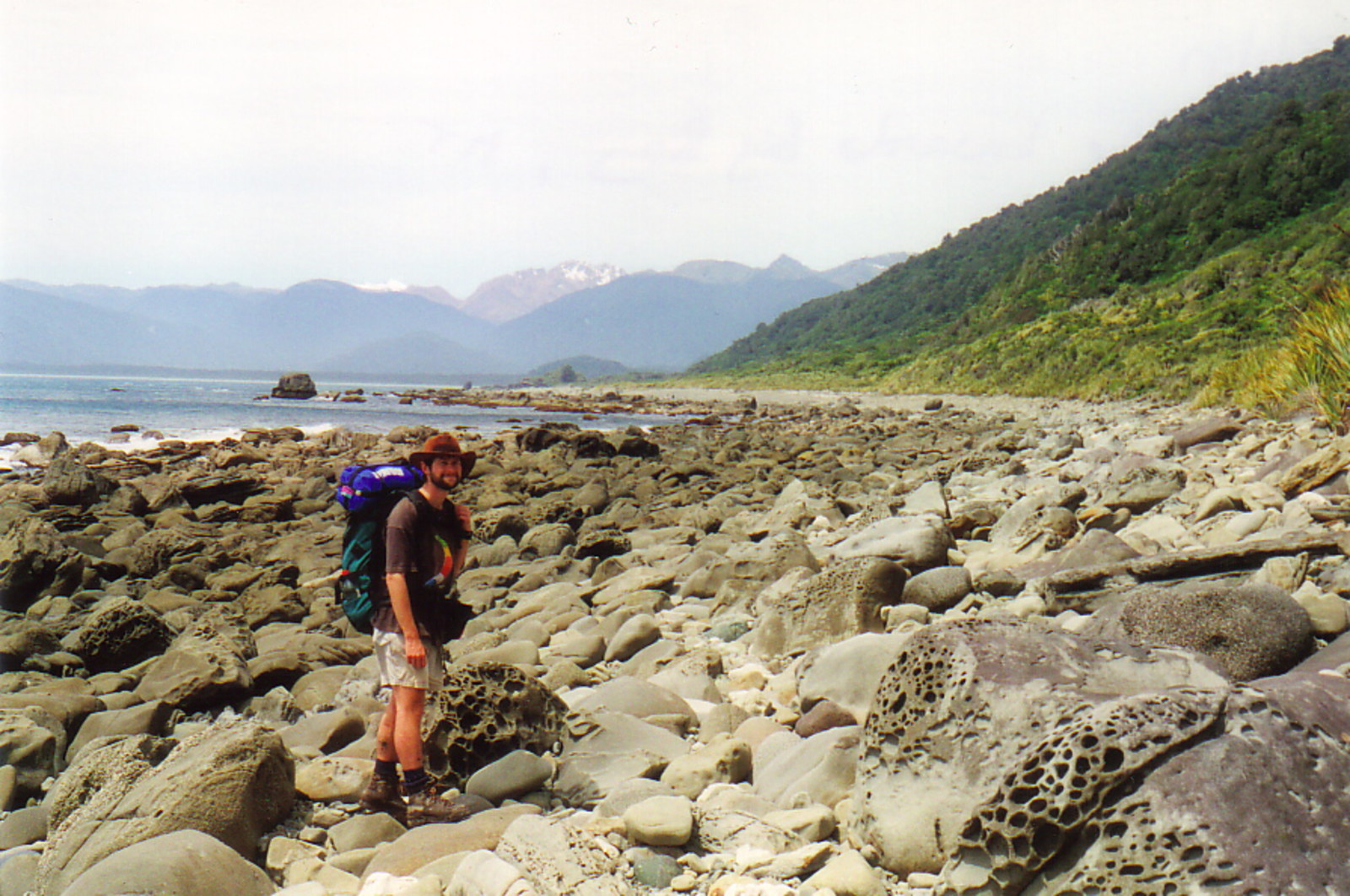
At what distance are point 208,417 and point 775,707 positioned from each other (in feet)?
144

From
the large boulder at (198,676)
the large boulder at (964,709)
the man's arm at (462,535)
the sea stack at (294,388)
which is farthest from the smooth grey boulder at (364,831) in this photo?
the sea stack at (294,388)

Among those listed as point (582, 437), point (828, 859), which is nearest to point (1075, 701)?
point (828, 859)

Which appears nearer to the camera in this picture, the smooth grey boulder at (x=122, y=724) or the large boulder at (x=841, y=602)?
the smooth grey boulder at (x=122, y=724)

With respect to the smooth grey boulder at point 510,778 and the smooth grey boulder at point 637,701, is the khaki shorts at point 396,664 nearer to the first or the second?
the smooth grey boulder at point 510,778

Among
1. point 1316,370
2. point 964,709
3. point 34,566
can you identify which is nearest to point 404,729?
point 964,709

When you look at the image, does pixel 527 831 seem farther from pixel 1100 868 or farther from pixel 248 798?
pixel 1100 868

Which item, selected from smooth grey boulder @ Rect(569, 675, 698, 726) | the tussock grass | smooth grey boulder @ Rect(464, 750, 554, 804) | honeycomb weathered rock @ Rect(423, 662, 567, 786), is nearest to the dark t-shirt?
honeycomb weathered rock @ Rect(423, 662, 567, 786)

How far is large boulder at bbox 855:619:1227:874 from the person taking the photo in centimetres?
308

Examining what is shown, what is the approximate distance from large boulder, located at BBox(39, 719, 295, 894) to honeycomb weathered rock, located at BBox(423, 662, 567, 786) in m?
0.73

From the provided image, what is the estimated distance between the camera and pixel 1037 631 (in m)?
3.50

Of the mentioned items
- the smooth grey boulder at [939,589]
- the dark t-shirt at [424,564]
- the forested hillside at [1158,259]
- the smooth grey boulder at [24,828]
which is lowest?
the smooth grey boulder at [24,828]

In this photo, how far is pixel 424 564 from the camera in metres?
4.32

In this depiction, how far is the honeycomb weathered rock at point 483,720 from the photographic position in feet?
15.4

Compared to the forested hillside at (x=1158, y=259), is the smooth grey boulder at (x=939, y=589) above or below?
below
